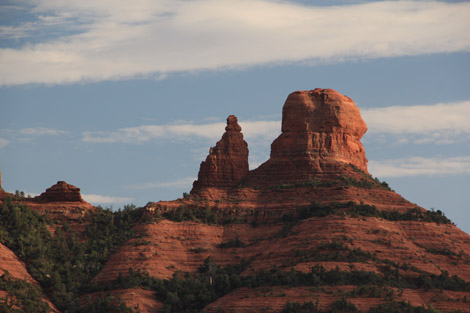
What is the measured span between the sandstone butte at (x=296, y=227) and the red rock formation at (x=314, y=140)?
5.0 inches

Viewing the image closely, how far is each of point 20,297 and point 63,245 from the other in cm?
1617

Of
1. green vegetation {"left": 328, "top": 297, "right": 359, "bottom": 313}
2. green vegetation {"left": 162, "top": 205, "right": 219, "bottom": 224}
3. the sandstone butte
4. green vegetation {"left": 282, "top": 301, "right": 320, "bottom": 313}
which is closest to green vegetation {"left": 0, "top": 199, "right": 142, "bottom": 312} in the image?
A: the sandstone butte

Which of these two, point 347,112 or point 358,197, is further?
point 347,112

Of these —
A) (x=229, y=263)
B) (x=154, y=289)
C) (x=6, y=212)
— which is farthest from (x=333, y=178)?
(x=6, y=212)

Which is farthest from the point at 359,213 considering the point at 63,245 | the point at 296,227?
the point at 63,245

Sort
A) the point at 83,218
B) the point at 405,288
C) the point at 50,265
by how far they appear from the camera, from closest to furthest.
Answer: the point at 405,288 < the point at 50,265 < the point at 83,218

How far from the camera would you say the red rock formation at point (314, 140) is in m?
176

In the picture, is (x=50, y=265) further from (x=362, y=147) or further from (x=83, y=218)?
(x=362, y=147)

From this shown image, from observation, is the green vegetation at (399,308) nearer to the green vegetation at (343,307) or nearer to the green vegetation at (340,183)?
the green vegetation at (343,307)

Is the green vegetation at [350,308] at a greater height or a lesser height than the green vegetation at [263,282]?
lesser

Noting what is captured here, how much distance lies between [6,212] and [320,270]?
40.2 meters

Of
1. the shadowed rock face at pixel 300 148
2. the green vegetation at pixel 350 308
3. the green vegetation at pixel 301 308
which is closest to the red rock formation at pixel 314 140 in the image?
the shadowed rock face at pixel 300 148

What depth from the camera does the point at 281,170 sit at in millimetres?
176625

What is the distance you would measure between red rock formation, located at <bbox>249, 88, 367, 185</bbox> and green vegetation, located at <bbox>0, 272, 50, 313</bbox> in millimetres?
35834
